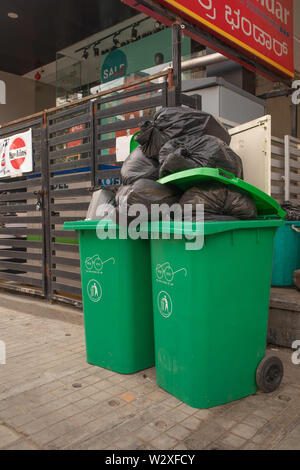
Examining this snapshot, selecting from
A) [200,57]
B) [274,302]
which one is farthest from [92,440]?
[200,57]

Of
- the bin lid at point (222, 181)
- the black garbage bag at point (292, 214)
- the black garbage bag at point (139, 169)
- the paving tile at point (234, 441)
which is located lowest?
the paving tile at point (234, 441)

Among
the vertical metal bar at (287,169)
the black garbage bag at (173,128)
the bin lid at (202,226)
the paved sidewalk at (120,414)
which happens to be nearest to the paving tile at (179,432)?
the paved sidewalk at (120,414)

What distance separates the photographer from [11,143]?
188 inches

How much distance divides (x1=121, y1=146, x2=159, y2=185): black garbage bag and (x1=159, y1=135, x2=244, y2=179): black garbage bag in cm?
18

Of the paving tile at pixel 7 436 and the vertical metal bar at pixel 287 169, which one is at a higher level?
the vertical metal bar at pixel 287 169

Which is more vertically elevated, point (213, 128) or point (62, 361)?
point (213, 128)

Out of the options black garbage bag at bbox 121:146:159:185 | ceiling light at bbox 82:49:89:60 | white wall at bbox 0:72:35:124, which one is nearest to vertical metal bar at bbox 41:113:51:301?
black garbage bag at bbox 121:146:159:185

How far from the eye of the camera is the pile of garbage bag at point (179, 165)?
6.64 feet

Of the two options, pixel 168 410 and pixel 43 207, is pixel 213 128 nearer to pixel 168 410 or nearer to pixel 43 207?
pixel 168 410

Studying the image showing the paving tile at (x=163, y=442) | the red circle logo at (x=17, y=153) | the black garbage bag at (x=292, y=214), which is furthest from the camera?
the red circle logo at (x=17, y=153)

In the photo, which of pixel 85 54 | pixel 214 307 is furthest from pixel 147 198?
pixel 85 54

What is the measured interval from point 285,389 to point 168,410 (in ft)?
2.44

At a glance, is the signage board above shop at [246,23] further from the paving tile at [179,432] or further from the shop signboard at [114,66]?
the shop signboard at [114,66]

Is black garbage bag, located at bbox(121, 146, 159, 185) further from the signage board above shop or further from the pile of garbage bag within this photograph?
the signage board above shop
